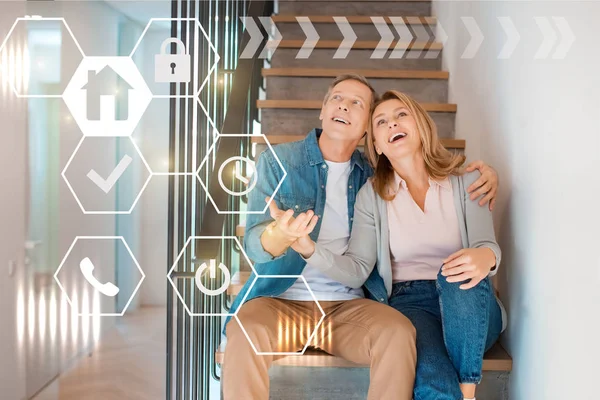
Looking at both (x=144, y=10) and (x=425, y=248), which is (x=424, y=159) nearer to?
(x=425, y=248)

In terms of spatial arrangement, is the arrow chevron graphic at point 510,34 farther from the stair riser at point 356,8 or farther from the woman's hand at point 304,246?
the stair riser at point 356,8

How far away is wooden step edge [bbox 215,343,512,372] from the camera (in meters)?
1.17

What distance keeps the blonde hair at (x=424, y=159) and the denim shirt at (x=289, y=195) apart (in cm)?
3

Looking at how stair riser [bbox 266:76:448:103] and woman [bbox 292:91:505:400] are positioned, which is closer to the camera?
woman [bbox 292:91:505:400]

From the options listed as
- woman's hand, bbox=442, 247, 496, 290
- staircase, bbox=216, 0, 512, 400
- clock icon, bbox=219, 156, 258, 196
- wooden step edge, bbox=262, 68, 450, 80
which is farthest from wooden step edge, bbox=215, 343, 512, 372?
wooden step edge, bbox=262, 68, 450, 80

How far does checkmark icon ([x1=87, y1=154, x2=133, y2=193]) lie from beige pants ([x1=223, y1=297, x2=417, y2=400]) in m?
0.34

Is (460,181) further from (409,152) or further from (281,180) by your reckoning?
(281,180)

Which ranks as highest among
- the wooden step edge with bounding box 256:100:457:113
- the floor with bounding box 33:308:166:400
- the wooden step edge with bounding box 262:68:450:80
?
the wooden step edge with bounding box 262:68:450:80

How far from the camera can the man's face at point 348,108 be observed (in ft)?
3.92

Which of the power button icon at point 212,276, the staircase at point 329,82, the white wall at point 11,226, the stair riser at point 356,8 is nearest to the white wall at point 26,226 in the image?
the white wall at point 11,226

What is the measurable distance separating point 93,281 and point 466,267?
2.08 ft

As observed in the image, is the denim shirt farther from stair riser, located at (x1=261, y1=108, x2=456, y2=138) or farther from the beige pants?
stair riser, located at (x1=261, y1=108, x2=456, y2=138)

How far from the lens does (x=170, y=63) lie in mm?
878

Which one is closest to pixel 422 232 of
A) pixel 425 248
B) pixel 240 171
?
pixel 425 248
